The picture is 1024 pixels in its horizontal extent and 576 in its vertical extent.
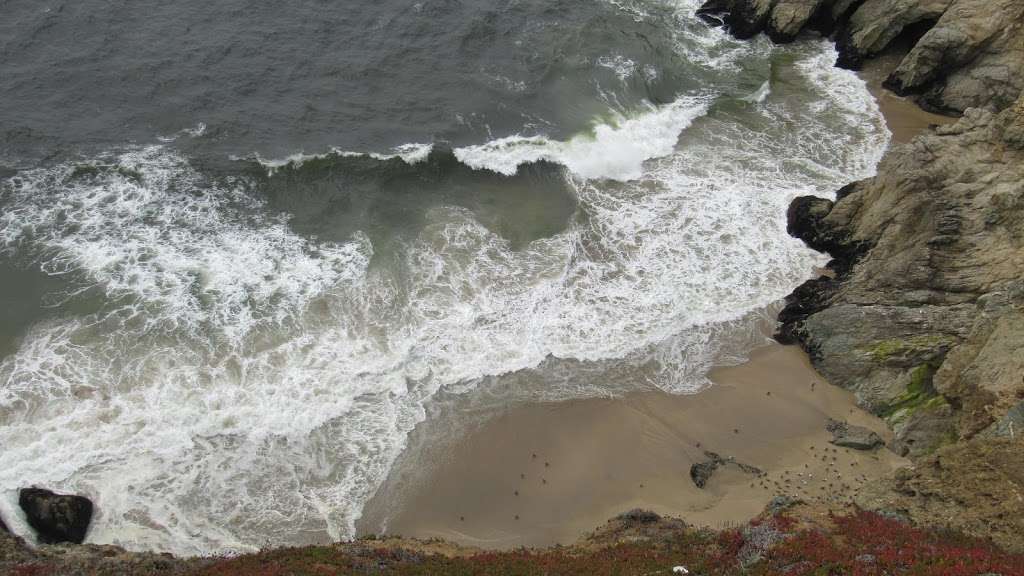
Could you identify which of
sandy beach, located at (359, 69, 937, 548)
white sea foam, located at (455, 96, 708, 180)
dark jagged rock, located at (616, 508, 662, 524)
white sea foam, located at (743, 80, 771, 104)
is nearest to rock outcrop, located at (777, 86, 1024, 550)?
sandy beach, located at (359, 69, 937, 548)

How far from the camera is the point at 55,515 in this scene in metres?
21.5

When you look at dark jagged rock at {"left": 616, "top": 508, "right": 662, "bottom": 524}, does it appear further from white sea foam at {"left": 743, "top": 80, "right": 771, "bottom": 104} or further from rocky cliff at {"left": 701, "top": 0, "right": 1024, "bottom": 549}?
white sea foam at {"left": 743, "top": 80, "right": 771, "bottom": 104}

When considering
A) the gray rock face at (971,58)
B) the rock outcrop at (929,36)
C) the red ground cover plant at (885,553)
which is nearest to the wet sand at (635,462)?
the red ground cover plant at (885,553)

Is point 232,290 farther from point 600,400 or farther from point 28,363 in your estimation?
point 600,400

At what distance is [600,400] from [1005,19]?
32.7 m

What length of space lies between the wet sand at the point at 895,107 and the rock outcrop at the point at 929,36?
1.78 ft

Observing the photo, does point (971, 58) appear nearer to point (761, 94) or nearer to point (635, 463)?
point (761, 94)

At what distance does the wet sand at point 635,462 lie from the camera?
74.5 ft

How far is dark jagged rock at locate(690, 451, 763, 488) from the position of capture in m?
23.5

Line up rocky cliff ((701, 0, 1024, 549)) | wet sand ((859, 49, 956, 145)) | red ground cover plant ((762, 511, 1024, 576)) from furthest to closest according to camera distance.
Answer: wet sand ((859, 49, 956, 145)) → rocky cliff ((701, 0, 1024, 549)) → red ground cover plant ((762, 511, 1024, 576))

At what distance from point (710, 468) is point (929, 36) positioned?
31364mm

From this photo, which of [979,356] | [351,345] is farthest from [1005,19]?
[351,345]

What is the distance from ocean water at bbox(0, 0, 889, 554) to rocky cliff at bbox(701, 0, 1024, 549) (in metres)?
2.80

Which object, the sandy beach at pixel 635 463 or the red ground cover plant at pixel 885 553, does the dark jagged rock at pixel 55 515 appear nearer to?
the sandy beach at pixel 635 463
